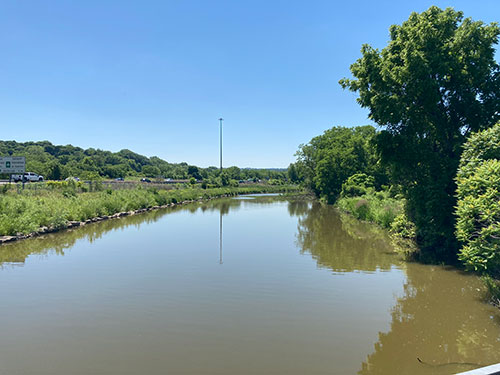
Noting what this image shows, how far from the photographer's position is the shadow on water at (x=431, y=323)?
20.6ft

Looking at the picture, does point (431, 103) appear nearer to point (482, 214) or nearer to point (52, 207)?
point (482, 214)

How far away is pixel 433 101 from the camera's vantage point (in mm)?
14594

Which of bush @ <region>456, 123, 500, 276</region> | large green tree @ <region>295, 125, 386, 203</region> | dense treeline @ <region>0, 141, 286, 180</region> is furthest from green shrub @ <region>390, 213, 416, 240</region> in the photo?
dense treeline @ <region>0, 141, 286, 180</region>

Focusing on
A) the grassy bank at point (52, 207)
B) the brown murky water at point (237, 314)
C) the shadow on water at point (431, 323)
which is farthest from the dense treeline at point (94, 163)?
the shadow on water at point (431, 323)

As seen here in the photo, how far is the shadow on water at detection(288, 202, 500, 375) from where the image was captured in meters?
6.29

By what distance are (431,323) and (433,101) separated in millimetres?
10128

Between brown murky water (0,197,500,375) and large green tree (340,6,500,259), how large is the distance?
282cm

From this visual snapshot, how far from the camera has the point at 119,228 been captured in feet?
80.8

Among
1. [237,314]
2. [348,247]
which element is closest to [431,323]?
[237,314]

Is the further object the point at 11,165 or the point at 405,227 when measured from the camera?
the point at 11,165

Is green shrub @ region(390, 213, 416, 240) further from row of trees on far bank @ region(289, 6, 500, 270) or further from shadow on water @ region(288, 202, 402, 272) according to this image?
shadow on water @ region(288, 202, 402, 272)

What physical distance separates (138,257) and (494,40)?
18.2 m

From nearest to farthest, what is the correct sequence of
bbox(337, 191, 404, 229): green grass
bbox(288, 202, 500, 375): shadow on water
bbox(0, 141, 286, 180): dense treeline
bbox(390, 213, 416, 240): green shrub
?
bbox(288, 202, 500, 375): shadow on water → bbox(390, 213, 416, 240): green shrub → bbox(337, 191, 404, 229): green grass → bbox(0, 141, 286, 180): dense treeline

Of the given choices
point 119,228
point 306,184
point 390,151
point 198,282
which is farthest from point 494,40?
point 306,184
